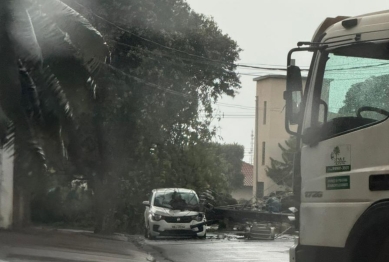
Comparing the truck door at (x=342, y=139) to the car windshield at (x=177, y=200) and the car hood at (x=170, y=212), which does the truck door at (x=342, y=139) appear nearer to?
the car hood at (x=170, y=212)

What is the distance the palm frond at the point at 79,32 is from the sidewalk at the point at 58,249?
3.88 metres

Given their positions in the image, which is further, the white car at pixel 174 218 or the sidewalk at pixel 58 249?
the white car at pixel 174 218

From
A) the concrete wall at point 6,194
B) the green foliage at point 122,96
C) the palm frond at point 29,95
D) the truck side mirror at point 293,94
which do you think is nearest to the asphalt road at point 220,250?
the green foliage at point 122,96

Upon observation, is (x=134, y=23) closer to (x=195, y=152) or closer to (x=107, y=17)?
(x=107, y=17)

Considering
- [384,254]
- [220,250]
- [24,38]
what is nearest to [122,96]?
[220,250]

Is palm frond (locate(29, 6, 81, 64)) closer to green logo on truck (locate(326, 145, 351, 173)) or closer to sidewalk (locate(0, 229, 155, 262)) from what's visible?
sidewalk (locate(0, 229, 155, 262))

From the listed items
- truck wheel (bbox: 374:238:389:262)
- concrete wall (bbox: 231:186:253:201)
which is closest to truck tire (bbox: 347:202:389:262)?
truck wheel (bbox: 374:238:389:262)

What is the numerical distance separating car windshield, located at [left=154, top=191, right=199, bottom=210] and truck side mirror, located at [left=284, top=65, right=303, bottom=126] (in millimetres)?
17822

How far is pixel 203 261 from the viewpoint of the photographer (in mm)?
16953

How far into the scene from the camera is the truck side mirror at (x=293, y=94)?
27.9 feet

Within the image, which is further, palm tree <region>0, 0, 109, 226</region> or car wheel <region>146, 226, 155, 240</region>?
car wheel <region>146, 226, 155, 240</region>

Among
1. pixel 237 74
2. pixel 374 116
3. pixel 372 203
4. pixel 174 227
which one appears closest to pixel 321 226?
pixel 372 203

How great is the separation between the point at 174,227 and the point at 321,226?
17.7 m

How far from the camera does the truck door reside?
7898 millimetres
